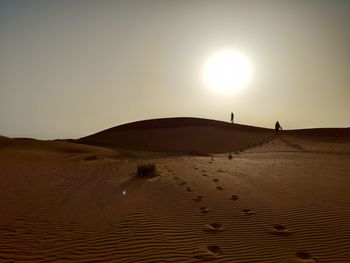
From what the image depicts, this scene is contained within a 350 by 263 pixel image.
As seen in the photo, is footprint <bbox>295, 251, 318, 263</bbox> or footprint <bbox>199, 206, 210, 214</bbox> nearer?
footprint <bbox>295, 251, 318, 263</bbox>

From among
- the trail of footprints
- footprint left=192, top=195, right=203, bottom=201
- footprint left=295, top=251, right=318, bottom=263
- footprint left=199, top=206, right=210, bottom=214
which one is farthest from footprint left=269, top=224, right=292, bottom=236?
footprint left=192, top=195, right=203, bottom=201

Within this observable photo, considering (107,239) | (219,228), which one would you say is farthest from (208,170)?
(107,239)

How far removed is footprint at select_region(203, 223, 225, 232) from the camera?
579 cm

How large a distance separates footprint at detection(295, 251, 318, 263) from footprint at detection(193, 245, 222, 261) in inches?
40.1

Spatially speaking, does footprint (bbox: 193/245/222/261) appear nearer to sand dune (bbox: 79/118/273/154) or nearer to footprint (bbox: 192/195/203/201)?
footprint (bbox: 192/195/203/201)

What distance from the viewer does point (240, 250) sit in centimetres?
499

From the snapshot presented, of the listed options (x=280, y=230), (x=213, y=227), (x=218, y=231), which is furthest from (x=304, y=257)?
(x=213, y=227)

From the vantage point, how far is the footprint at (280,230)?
553 cm

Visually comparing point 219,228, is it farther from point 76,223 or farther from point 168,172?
point 168,172

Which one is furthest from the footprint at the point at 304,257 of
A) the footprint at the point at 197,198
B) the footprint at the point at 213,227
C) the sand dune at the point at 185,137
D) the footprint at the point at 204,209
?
the sand dune at the point at 185,137

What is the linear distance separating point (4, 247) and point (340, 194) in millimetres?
6842

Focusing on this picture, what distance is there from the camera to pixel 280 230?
568cm

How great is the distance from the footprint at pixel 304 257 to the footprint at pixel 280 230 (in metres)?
0.70

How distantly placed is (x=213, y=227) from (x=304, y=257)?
166 centimetres
